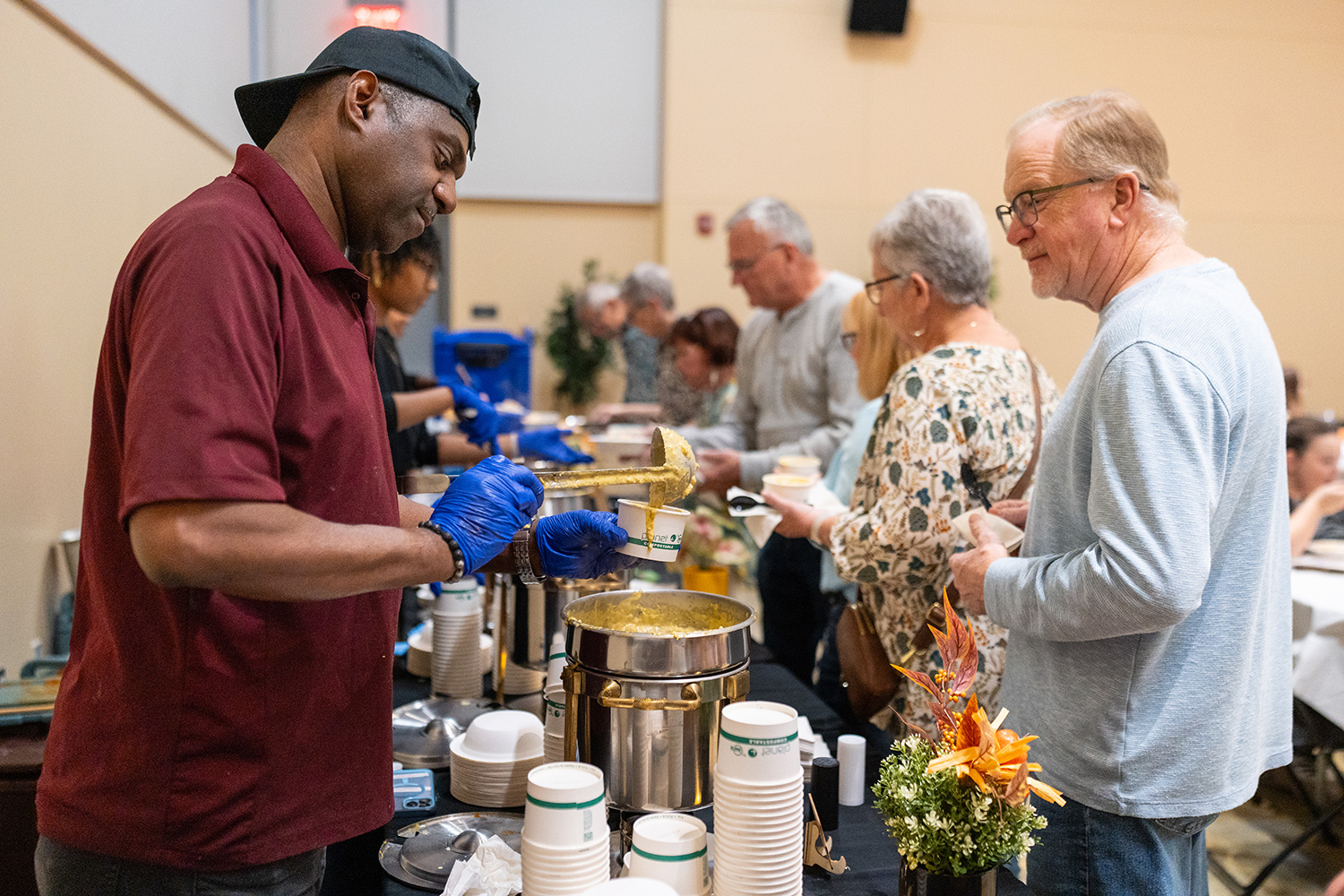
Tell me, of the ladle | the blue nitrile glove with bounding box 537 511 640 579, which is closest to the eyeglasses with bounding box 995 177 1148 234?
the ladle

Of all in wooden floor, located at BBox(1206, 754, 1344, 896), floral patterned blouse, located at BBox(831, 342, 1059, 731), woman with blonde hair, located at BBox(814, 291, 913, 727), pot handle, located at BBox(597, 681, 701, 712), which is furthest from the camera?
wooden floor, located at BBox(1206, 754, 1344, 896)

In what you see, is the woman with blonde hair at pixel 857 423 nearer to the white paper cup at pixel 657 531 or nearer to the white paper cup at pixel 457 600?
the white paper cup at pixel 457 600

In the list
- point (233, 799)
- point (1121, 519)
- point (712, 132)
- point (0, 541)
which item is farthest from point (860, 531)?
point (712, 132)

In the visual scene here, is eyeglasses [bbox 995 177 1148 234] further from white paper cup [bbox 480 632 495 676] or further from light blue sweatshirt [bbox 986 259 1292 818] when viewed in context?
white paper cup [bbox 480 632 495 676]

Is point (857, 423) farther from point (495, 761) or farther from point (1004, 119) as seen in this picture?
point (1004, 119)

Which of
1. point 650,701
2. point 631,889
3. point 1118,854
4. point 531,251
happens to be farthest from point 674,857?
point 531,251

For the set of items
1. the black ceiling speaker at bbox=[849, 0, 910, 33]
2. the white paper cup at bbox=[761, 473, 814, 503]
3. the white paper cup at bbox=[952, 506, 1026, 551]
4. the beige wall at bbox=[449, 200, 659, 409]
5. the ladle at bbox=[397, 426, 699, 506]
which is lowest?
the white paper cup at bbox=[761, 473, 814, 503]

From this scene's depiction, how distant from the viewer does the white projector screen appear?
8.00 m

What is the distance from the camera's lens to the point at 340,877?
136 cm

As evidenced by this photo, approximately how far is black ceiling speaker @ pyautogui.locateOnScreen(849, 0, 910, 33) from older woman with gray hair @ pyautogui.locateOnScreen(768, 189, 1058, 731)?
642 cm

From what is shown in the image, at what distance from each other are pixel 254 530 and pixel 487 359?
4.77 meters

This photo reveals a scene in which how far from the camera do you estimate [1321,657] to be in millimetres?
2990

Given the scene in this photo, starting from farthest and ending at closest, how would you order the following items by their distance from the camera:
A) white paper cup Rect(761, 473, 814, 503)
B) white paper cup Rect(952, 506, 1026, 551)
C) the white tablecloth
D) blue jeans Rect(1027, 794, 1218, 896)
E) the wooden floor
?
the wooden floor
the white tablecloth
white paper cup Rect(761, 473, 814, 503)
white paper cup Rect(952, 506, 1026, 551)
blue jeans Rect(1027, 794, 1218, 896)

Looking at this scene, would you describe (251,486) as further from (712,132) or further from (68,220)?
(712,132)
